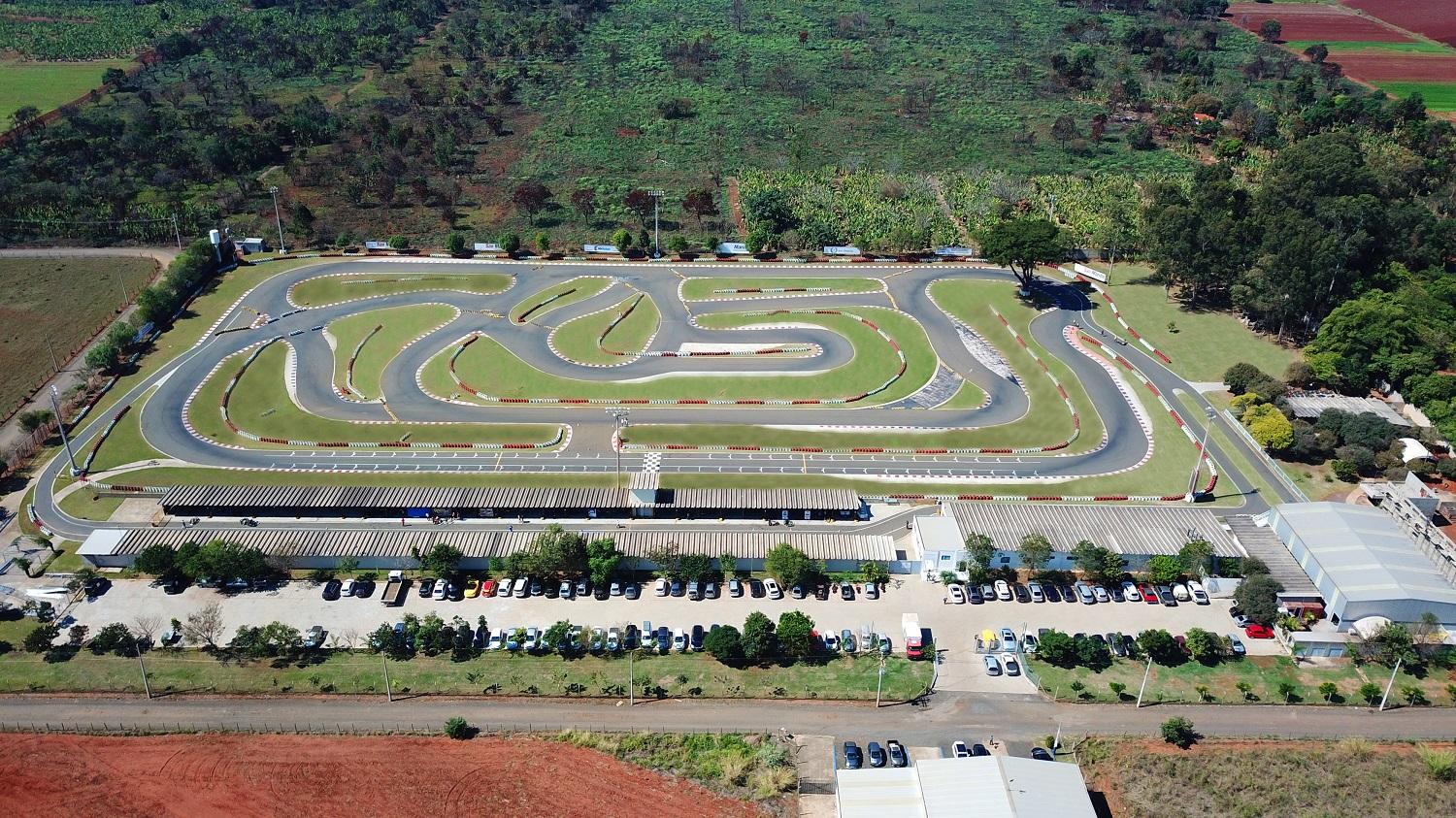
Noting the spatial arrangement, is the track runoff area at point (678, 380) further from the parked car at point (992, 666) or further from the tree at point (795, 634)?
the tree at point (795, 634)

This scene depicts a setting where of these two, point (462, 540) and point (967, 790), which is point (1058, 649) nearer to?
point (967, 790)

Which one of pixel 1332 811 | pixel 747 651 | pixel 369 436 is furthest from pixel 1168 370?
pixel 369 436

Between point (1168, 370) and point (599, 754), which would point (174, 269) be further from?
point (1168, 370)

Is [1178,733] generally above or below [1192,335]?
above

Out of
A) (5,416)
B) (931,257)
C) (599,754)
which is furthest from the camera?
(931,257)

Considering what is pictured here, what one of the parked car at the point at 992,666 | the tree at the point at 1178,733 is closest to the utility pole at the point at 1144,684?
the tree at the point at 1178,733

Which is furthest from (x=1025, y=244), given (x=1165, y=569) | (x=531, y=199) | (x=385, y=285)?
(x=385, y=285)

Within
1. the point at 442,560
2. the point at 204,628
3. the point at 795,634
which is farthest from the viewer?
the point at 442,560
